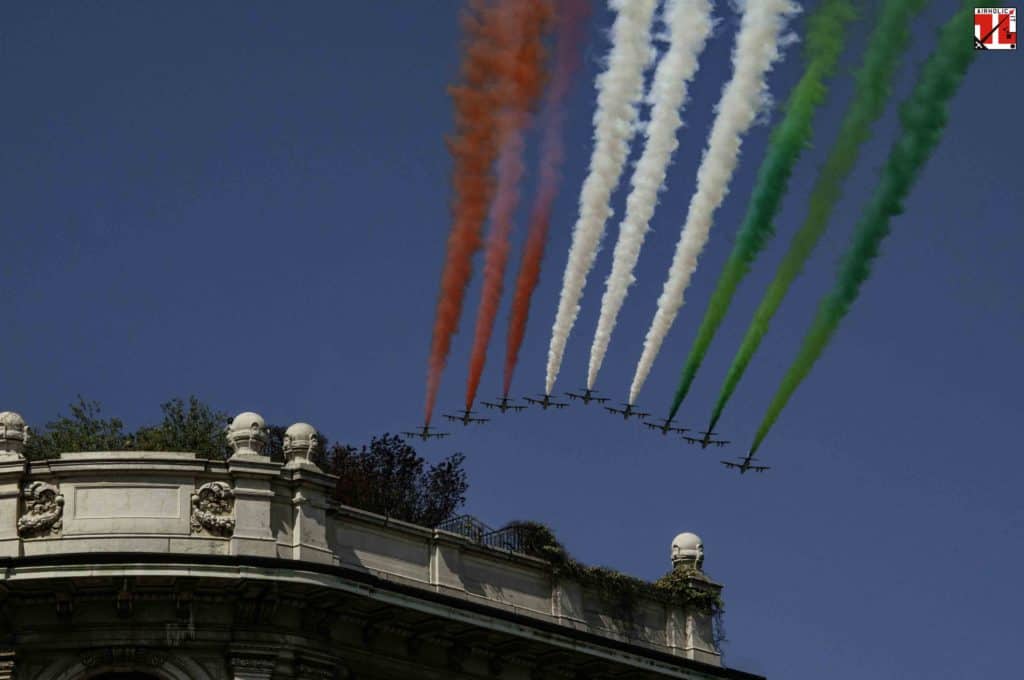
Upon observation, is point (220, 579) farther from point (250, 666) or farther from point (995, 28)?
point (995, 28)

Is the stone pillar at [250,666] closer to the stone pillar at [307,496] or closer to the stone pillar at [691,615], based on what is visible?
the stone pillar at [307,496]

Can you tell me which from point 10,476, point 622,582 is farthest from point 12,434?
point 622,582

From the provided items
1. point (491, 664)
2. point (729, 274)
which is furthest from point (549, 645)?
point (729, 274)

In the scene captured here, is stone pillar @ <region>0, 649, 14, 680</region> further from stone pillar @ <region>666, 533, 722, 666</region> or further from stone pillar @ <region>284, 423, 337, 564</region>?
stone pillar @ <region>666, 533, 722, 666</region>

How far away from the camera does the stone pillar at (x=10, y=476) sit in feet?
203

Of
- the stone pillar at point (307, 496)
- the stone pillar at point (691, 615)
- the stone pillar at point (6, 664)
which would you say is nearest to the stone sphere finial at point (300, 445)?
the stone pillar at point (307, 496)

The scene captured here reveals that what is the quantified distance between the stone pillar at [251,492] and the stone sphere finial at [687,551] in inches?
585

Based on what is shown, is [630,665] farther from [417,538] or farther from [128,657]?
[128,657]

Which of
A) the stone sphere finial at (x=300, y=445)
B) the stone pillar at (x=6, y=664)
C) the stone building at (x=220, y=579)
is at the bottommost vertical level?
the stone pillar at (x=6, y=664)

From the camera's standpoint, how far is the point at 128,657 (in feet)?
200

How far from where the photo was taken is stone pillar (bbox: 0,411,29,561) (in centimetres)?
6184

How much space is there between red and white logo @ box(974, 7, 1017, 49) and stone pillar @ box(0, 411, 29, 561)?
24.2 metres

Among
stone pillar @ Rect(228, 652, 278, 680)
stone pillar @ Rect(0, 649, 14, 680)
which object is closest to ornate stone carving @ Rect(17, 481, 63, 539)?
stone pillar @ Rect(0, 649, 14, 680)

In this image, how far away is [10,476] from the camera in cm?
6247
